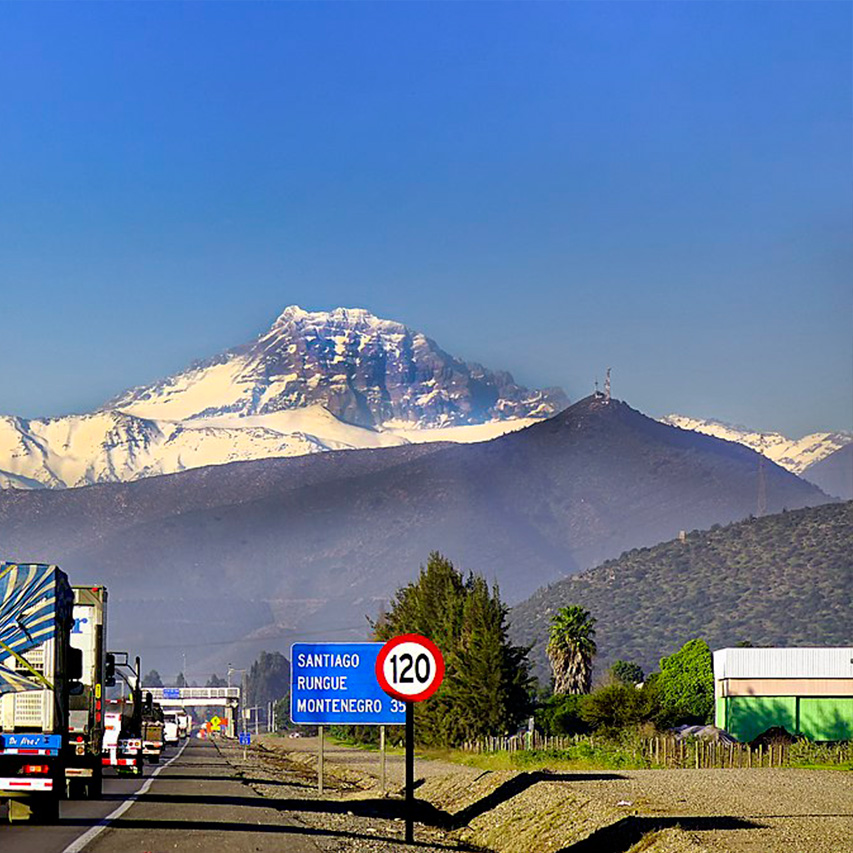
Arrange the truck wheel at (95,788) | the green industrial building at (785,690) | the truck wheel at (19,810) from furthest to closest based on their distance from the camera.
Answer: the green industrial building at (785,690)
the truck wheel at (95,788)
the truck wheel at (19,810)

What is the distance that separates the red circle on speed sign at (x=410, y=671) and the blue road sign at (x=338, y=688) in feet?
53.2

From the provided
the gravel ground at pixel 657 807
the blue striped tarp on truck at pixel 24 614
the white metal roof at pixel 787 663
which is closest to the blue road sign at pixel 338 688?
the gravel ground at pixel 657 807

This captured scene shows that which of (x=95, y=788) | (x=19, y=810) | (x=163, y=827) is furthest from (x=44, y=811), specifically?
(x=95, y=788)

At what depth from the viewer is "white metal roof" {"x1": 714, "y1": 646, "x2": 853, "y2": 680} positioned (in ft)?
370

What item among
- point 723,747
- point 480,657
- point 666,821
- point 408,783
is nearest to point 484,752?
point 480,657

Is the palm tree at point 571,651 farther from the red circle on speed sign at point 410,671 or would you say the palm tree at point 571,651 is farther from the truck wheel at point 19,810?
the red circle on speed sign at point 410,671

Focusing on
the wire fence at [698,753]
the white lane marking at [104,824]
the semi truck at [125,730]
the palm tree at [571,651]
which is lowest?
the white lane marking at [104,824]

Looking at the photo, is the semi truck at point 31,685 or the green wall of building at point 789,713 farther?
the green wall of building at point 789,713

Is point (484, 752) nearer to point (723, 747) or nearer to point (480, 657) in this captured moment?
point (480, 657)

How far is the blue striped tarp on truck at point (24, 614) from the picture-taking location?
28453 mm

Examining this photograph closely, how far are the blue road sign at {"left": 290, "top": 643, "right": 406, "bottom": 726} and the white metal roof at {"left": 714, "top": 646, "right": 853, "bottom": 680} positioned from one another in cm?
7494

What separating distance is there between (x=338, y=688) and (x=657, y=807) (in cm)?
A: 805

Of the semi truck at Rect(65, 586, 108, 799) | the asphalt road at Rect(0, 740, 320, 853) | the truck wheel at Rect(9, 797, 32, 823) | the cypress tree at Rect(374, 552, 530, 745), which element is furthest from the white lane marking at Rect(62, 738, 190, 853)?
the cypress tree at Rect(374, 552, 530, 745)

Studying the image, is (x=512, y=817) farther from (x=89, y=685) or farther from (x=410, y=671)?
(x=410, y=671)
